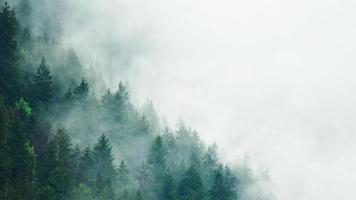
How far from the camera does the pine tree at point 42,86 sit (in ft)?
305

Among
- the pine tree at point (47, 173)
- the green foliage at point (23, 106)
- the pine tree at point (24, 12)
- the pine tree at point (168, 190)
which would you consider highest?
the pine tree at point (24, 12)

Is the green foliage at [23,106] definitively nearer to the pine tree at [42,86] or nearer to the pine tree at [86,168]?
the pine tree at [42,86]

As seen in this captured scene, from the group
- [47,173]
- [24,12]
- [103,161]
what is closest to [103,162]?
[103,161]

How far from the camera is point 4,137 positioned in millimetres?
69750

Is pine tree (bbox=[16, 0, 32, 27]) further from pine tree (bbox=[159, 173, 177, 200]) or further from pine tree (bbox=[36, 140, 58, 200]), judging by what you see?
pine tree (bbox=[36, 140, 58, 200])

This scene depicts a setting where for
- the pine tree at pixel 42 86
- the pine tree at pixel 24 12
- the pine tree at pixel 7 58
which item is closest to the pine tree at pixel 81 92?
the pine tree at pixel 42 86

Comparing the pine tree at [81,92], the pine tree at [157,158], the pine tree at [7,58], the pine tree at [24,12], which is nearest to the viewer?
the pine tree at [7,58]

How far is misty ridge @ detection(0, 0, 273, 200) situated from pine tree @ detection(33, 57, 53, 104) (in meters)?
0.17

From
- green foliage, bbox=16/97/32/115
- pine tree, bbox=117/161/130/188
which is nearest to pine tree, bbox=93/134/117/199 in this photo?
pine tree, bbox=117/161/130/188

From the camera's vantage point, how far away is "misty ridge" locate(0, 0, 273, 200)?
72125 millimetres

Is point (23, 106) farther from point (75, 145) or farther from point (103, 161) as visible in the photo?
point (103, 161)

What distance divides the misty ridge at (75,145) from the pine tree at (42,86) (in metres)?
0.17

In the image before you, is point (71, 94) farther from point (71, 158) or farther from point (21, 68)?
point (71, 158)

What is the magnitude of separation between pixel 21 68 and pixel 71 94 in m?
10.9
